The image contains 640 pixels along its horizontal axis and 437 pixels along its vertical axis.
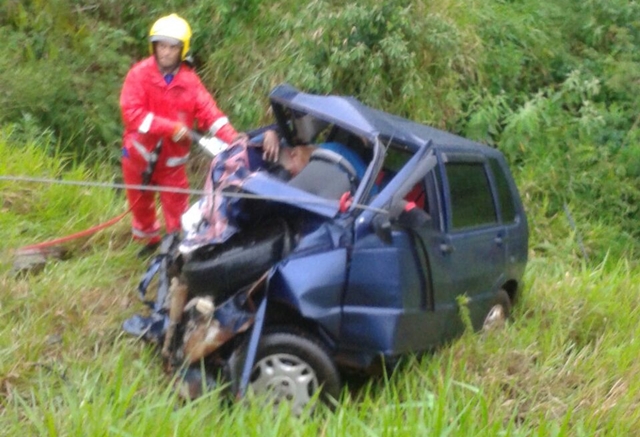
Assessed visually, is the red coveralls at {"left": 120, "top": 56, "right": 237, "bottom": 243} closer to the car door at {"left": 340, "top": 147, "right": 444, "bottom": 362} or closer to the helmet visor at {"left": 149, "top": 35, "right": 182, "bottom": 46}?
the helmet visor at {"left": 149, "top": 35, "right": 182, "bottom": 46}

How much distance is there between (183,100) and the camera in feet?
21.5

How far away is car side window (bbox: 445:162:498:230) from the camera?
5.52 metres

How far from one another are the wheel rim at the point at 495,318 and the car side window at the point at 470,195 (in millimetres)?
602

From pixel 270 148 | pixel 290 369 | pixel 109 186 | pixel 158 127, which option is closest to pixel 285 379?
pixel 290 369

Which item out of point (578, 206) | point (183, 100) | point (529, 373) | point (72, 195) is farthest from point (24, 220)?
point (578, 206)

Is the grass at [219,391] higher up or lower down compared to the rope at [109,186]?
lower down

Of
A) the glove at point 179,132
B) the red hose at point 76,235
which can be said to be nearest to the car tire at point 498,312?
the glove at point 179,132

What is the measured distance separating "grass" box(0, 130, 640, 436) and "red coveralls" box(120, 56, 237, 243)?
1.15 feet

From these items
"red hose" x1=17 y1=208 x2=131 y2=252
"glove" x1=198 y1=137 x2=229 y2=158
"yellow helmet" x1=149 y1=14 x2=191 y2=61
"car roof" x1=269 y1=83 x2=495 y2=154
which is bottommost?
"red hose" x1=17 y1=208 x2=131 y2=252

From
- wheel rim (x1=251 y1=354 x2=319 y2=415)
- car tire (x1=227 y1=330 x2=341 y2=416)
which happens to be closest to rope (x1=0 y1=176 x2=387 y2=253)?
car tire (x1=227 y1=330 x2=341 y2=416)

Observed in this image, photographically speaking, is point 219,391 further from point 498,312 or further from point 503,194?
point 503,194

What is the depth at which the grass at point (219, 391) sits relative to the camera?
4.08 metres

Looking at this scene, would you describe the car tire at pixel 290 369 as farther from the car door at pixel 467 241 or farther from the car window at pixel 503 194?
the car window at pixel 503 194

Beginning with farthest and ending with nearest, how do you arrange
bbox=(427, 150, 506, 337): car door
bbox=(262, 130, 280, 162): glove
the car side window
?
bbox=(262, 130, 280, 162): glove < the car side window < bbox=(427, 150, 506, 337): car door
